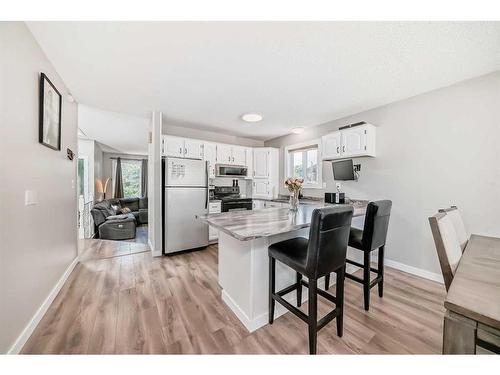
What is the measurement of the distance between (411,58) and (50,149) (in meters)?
3.75

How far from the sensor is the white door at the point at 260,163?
4.81m

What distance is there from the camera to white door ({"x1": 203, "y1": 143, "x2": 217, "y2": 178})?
4132mm

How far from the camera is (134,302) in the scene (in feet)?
6.52

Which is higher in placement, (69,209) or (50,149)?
(50,149)

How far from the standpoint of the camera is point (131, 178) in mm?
7914

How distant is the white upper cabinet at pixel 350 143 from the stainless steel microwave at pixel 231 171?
74.9 inches

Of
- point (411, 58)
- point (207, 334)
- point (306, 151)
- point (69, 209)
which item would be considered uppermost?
point (411, 58)

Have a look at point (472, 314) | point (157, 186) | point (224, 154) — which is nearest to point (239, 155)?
point (224, 154)

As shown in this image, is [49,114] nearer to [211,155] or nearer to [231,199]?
[211,155]

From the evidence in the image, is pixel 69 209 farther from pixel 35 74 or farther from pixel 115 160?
pixel 115 160

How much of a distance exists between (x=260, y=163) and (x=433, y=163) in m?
3.16

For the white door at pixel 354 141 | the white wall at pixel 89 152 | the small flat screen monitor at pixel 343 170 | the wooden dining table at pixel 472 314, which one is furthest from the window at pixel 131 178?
the wooden dining table at pixel 472 314

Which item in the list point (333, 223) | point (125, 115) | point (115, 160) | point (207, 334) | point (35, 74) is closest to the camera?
point (333, 223)
